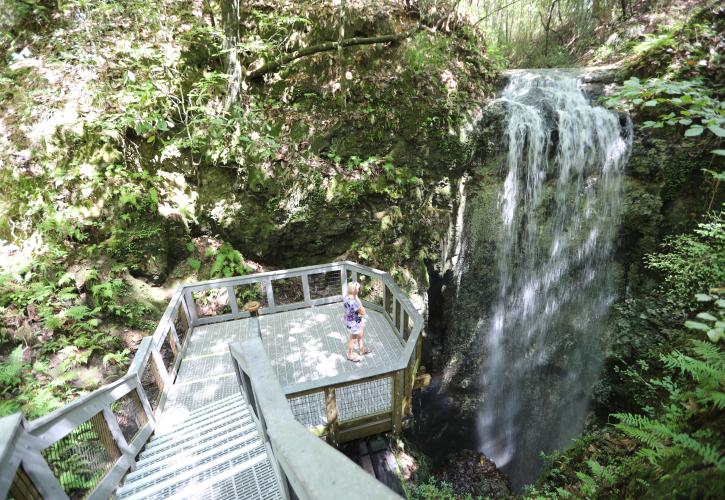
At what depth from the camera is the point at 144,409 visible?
14.5ft

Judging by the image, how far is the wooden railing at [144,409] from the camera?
84.5 inches

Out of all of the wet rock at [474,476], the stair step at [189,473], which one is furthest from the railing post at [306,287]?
the wet rock at [474,476]

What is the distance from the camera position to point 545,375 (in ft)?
33.1

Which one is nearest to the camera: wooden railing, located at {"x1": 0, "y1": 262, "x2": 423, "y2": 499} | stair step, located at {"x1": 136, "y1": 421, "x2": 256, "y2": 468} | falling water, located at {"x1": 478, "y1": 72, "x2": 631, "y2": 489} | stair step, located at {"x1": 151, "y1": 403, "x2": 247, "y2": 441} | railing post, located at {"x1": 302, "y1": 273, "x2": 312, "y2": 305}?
wooden railing, located at {"x1": 0, "y1": 262, "x2": 423, "y2": 499}

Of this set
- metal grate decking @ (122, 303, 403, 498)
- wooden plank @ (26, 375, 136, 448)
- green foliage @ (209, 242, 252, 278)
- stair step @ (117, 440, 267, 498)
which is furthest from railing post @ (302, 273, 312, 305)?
stair step @ (117, 440, 267, 498)

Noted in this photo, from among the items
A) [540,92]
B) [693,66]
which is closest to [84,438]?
[540,92]

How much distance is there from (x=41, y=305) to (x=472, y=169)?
10923mm

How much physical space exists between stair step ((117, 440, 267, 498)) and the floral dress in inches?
109

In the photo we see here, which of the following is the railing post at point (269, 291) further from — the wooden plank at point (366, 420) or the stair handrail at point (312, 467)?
the stair handrail at point (312, 467)

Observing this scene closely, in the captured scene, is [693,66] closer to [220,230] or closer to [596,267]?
[596,267]

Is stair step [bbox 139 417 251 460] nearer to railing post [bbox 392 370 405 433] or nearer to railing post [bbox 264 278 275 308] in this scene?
railing post [bbox 392 370 405 433]

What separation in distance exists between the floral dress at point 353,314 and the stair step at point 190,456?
2.66m

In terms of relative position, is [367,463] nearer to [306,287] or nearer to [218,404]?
[218,404]

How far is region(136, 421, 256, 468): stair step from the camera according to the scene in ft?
11.0
